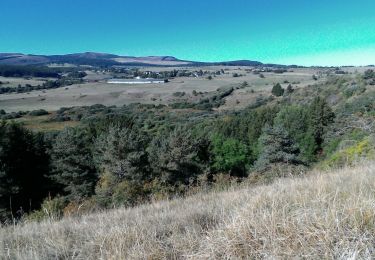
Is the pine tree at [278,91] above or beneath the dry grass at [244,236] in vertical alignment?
beneath

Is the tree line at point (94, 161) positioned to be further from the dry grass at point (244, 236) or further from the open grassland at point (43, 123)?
the open grassland at point (43, 123)

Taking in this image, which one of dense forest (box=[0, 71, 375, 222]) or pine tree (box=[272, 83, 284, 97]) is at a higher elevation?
pine tree (box=[272, 83, 284, 97])

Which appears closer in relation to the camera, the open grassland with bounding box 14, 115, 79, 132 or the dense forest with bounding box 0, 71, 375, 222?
the dense forest with bounding box 0, 71, 375, 222

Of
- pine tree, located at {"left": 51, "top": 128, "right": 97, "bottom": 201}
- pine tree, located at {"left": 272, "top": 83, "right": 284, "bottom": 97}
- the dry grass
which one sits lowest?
pine tree, located at {"left": 51, "top": 128, "right": 97, "bottom": 201}

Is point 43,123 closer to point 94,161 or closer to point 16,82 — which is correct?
point 94,161

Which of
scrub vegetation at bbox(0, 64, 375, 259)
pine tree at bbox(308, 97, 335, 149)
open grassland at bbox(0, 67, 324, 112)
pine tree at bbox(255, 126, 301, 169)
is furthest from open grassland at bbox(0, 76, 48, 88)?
pine tree at bbox(255, 126, 301, 169)

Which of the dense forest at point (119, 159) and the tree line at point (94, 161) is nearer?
the dense forest at point (119, 159)

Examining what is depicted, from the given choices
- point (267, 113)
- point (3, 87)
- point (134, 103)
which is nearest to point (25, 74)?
point (3, 87)

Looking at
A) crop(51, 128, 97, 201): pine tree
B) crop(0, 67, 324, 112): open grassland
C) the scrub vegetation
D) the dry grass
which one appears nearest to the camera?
the dry grass

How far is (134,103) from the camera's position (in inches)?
4811

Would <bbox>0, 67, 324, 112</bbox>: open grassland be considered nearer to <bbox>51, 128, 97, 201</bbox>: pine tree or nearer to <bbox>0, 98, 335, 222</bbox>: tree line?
<bbox>0, 98, 335, 222</bbox>: tree line

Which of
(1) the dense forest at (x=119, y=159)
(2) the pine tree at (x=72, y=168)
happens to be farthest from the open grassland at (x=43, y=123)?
(2) the pine tree at (x=72, y=168)

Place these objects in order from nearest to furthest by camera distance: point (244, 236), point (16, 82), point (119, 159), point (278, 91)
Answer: point (244, 236) → point (119, 159) → point (278, 91) → point (16, 82)

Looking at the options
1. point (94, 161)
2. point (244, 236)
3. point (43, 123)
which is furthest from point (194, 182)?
point (43, 123)
